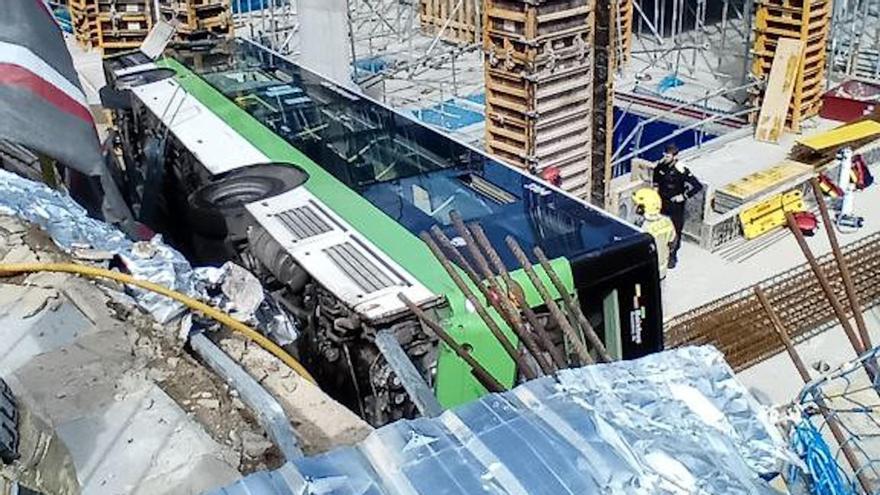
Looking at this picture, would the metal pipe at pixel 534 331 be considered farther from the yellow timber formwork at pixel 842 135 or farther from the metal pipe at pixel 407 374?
the yellow timber formwork at pixel 842 135

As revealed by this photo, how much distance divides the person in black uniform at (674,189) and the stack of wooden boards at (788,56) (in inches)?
154

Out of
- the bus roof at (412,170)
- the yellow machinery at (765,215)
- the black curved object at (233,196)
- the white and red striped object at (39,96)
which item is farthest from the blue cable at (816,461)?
the yellow machinery at (765,215)

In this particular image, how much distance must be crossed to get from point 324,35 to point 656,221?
458 centimetres

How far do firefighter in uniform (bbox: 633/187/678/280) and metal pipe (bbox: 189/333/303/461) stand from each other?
22.3ft

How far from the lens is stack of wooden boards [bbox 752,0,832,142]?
14.9 meters

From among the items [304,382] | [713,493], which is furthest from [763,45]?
[713,493]

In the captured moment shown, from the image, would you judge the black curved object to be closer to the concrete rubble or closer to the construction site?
the construction site

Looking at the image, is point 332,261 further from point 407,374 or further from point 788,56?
point 788,56

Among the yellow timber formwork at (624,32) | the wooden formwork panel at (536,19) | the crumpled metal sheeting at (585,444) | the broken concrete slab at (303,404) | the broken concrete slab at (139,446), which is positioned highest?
the wooden formwork panel at (536,19)

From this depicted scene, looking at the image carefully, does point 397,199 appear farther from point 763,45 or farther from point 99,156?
point 763,45

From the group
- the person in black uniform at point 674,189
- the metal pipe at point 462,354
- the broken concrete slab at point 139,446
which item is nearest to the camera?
the broken concrete slab at point 139,446

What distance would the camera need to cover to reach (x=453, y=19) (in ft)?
66.3

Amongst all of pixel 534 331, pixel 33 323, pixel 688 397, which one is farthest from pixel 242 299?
pixel 688 397

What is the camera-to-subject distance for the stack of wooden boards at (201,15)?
1630 cm
